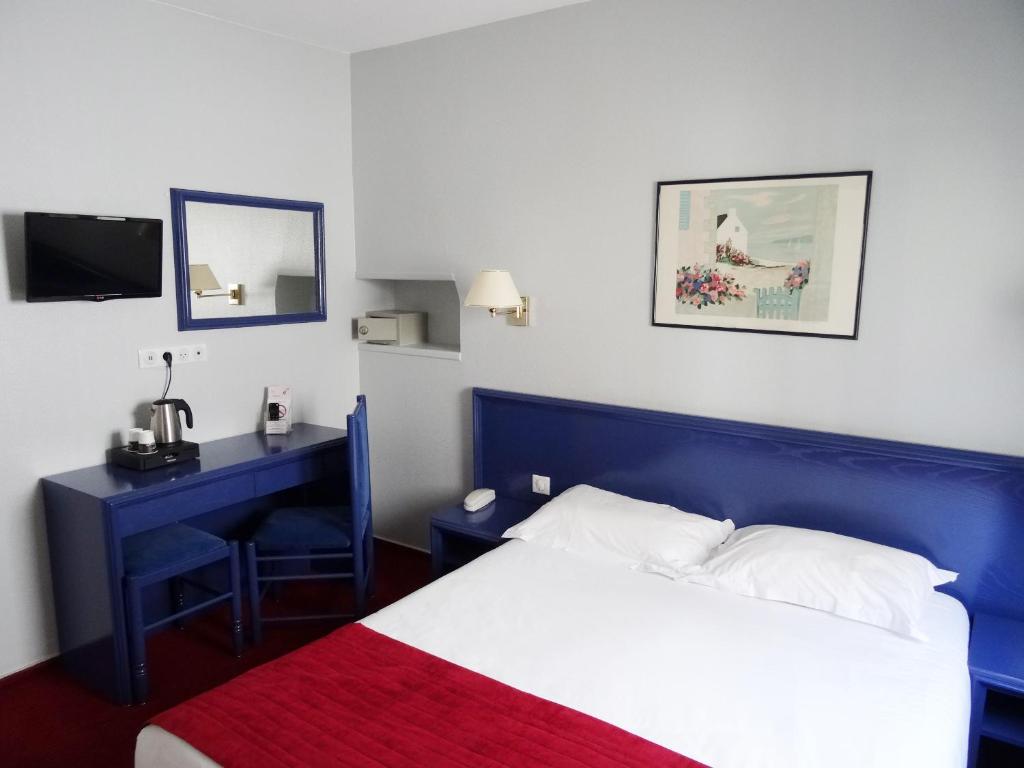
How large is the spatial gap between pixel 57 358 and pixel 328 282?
4.27 feet

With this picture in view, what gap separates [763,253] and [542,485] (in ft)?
4.31

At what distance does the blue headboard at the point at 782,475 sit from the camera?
2.26 metres

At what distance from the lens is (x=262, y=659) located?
2838 mm

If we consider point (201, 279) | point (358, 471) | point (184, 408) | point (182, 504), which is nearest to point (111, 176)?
point (201, 279)

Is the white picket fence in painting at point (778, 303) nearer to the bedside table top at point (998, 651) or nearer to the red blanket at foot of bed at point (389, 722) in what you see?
the bedside table top at point (998, 651)

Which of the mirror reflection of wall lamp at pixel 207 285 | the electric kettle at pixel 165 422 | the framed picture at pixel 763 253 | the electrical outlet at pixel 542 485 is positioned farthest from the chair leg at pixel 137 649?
the framed picture at pixel 763 253

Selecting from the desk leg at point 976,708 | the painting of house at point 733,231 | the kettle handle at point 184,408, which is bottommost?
the desk leg at point 976,708

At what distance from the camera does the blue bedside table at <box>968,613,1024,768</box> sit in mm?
1921

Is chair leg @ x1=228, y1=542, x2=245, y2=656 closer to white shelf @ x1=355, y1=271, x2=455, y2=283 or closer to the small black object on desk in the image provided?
the small black object on desk

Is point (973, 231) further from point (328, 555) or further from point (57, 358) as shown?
point (57, 358)

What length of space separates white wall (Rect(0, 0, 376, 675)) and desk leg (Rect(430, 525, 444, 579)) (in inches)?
40.7

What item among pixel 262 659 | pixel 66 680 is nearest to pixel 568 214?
pixel 262 659

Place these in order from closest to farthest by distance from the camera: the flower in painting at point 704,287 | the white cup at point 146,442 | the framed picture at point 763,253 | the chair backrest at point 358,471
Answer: the framed picture at point 763,253 < the flower in painting at point 704,287 < the white cup at point 146,442 < the chair backrest at point 358,471

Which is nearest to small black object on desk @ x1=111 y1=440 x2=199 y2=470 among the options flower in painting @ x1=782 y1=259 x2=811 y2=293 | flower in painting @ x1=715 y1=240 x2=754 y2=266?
flower in painting @ x1=715 y1=240 x2=754 y2=266
